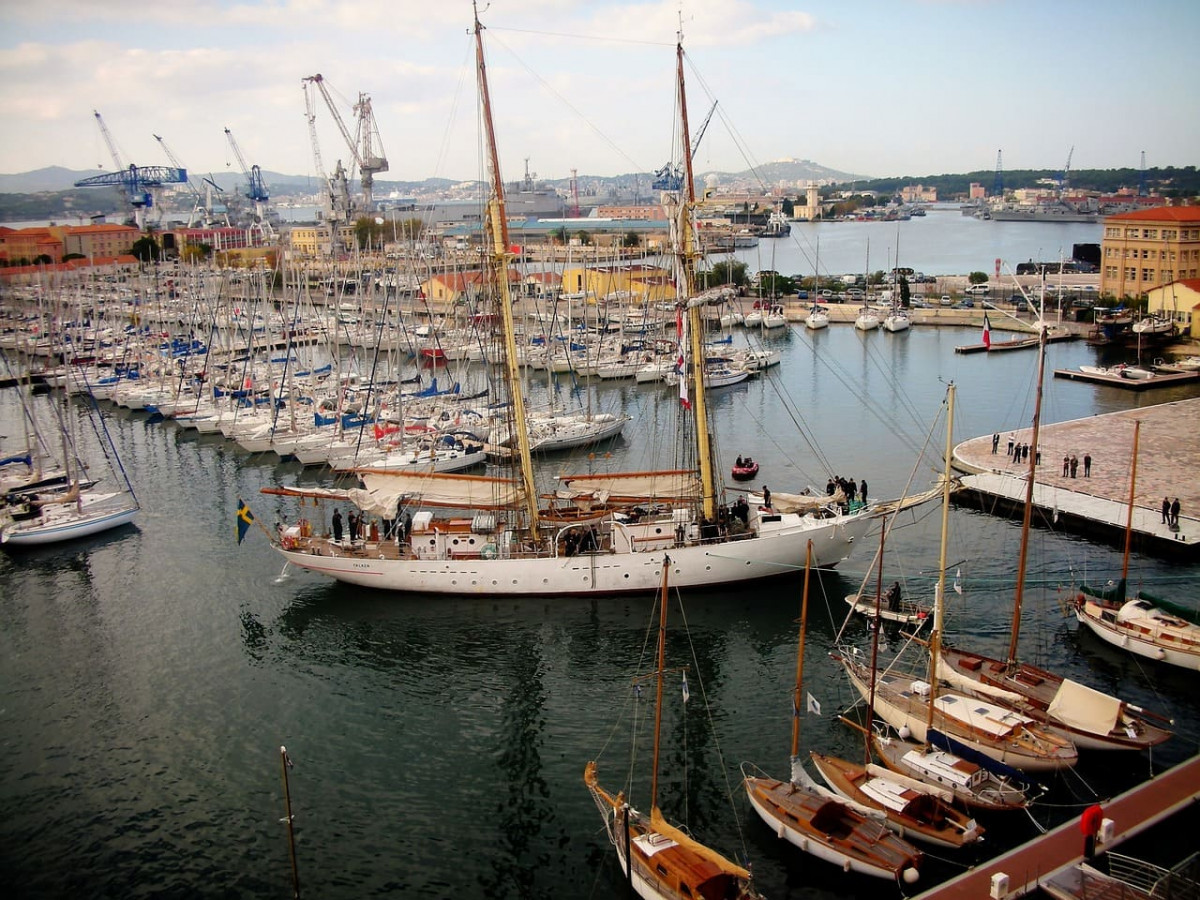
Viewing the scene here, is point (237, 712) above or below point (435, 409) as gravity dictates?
below

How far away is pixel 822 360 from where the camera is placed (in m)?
65.3

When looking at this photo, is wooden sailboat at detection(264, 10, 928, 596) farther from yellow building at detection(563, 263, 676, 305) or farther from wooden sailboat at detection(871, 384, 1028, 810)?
yellow building at detection(563, 263, 676, 305)

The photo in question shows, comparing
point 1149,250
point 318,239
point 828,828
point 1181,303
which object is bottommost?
point 828,828

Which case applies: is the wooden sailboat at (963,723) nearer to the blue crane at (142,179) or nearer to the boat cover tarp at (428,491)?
the boat cover tarp at (428,491)

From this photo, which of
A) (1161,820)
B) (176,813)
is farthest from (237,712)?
(1161,820)

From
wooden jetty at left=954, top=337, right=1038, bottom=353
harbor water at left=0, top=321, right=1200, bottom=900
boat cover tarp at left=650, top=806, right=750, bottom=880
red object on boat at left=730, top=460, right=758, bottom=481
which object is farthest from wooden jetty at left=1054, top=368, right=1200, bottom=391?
boat cover tarp at left=650, top=806, right=750, bottom=880

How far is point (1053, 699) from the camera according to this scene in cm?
1953

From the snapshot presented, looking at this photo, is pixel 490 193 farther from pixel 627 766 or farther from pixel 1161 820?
pixel 1161 820

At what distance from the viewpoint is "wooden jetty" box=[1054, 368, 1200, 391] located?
5115 centimetres

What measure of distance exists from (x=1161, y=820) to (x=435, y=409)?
121ft

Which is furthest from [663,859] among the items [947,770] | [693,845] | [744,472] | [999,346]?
[999,346]

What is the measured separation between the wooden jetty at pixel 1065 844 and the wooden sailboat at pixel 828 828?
3.10 ft

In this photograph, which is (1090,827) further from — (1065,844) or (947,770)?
(947,770)

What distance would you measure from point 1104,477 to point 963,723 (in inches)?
728
